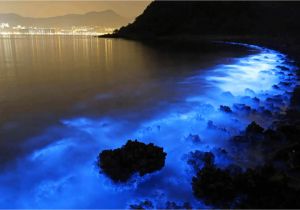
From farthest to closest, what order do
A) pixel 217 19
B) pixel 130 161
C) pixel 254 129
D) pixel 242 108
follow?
pixel 217 19 < pixel 242 108 < pixel 254 129 < pixel 130 161

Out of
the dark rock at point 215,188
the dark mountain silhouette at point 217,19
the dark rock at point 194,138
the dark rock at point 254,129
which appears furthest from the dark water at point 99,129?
the dark mountain silhouette at point 217,19

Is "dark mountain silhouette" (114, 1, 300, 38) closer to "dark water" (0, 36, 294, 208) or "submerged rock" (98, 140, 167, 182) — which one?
"dark water" (0, 36, 294, 208)

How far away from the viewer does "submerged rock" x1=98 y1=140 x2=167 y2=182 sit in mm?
5875

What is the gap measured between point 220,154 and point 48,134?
476cm

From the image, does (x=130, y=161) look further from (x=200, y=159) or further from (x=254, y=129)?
(x=254, y=129)

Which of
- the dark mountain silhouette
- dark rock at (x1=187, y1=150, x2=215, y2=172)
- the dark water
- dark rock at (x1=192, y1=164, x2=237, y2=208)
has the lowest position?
the dark water

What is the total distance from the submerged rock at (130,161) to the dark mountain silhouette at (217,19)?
3176 inches

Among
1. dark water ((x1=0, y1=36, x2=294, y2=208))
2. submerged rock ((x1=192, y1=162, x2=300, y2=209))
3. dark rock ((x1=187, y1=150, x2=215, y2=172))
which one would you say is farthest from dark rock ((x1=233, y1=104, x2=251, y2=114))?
submerged rock ((x1=192, y1=162, x2=300, y2=209))

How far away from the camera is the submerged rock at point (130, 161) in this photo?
588 centimetres

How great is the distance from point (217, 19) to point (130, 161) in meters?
110

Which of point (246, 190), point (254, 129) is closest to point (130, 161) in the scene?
point (246, 190)

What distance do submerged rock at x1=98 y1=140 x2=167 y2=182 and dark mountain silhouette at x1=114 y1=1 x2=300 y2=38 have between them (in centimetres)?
8066

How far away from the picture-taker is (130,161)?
597cm

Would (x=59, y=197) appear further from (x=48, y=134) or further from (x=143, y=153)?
(x=48, y=134)
